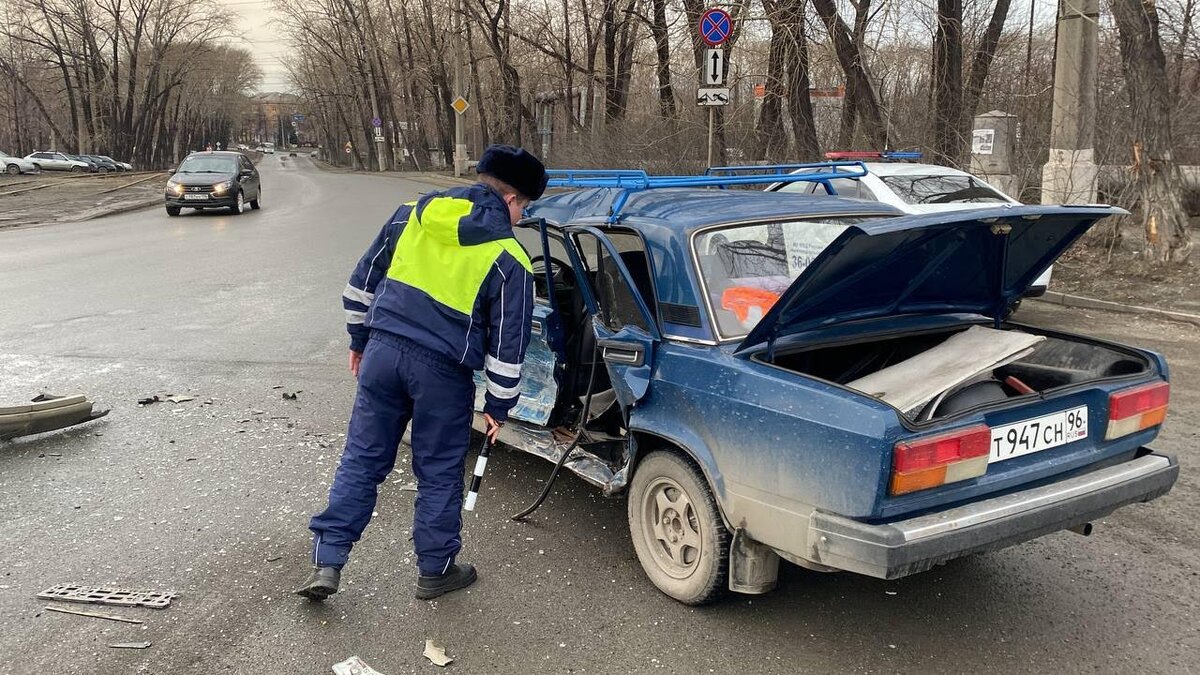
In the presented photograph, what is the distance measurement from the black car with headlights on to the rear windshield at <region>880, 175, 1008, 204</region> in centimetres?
1706

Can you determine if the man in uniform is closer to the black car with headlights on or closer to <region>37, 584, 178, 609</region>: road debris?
<region>37, 584, 178, 609</region>: road debris

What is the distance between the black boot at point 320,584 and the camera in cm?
326

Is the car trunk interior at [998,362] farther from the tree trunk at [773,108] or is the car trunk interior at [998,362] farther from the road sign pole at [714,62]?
the tree trunk at [773,108]

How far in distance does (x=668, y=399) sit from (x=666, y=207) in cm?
89

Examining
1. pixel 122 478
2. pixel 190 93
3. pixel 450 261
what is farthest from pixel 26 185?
pixel 190 93

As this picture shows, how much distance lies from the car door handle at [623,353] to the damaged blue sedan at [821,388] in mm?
11

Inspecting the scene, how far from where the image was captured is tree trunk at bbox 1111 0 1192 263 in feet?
30.7

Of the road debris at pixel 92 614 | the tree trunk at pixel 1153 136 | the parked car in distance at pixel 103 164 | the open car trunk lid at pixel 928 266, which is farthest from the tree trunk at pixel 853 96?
the parked car in distance at pixel 103 164

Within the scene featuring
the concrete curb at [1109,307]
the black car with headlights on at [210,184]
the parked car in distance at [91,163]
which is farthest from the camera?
the parked car in distance at [91,163]

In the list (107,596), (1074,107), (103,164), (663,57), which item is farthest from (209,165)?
(103,164)

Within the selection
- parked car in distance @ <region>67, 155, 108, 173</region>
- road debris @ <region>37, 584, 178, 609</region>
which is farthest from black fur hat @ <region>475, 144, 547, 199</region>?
parked car in distance @ <region>67, 155, 108, 173</region>

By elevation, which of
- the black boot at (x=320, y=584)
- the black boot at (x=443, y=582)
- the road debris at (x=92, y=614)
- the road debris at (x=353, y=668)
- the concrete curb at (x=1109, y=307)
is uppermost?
the concrete curb at (x=1109, y=307)

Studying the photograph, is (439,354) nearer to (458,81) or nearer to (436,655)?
(436,655)

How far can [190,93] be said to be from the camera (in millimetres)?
77188
